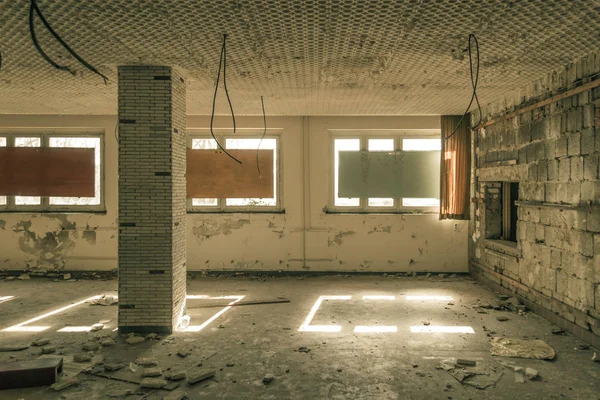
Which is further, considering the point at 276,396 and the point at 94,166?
the point at 94,166

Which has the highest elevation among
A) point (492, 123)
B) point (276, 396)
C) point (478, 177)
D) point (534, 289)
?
point (492, 123)

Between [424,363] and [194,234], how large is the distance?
18.0 ft

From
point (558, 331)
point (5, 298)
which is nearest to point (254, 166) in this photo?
point (5, 298)

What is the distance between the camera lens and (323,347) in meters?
4.39

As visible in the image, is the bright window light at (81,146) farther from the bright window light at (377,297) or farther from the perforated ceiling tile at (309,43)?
the bright window light at (377,297)

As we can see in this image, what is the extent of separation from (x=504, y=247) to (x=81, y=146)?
8.16 metres

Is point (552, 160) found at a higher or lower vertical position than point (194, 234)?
higher

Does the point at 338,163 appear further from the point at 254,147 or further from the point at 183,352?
the point at 183,352

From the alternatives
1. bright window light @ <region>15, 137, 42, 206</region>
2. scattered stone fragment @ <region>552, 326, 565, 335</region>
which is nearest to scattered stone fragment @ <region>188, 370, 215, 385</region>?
scattered stone fragment @ <region>552, 326, 565, 335</region>

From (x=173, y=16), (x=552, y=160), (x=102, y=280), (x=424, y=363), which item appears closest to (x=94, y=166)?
(x=102, y=280)

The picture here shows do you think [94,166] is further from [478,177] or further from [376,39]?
[478,177]

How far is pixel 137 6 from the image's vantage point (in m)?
3.32

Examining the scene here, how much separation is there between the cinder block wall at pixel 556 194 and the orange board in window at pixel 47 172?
775 cm

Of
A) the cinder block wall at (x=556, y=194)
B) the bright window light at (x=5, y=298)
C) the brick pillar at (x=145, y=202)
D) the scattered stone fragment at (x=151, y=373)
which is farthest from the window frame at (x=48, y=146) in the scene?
the cinder block wall at (x=556, y=194)
